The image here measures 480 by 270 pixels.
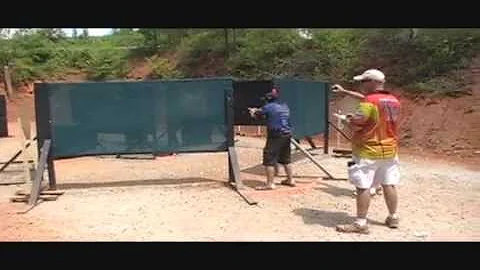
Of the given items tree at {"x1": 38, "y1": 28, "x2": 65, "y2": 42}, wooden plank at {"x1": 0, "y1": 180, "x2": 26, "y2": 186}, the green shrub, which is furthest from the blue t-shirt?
tree at {"x1": 38, "y1": 28, "x2": 65, "y2": 42}

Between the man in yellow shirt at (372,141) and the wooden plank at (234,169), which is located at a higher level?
the man in yellow shirt at (372,141)

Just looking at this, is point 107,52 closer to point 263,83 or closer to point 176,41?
point 176,41

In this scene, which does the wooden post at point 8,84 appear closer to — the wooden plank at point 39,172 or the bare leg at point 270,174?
the wooden plank at point 39,172

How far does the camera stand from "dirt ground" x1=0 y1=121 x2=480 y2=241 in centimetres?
661

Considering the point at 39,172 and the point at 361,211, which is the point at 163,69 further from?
the point at 361,211

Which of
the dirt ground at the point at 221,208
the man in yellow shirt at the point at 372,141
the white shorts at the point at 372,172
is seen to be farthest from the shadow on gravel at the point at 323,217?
the white shorts at the point at 372,172

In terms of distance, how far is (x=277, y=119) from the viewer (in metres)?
9.13

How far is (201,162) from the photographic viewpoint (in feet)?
41.1

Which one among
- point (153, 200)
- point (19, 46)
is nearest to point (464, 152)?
point (153, 200)

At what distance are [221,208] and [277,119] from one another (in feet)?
6.32

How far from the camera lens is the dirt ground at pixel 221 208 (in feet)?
21.7

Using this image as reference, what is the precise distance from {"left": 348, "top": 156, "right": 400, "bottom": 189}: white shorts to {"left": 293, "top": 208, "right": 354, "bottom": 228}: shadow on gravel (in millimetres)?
747

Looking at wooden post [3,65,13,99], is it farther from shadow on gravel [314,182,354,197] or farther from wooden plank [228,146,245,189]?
shadow on gravel [314,182,354,197]

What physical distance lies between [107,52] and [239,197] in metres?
36.7
